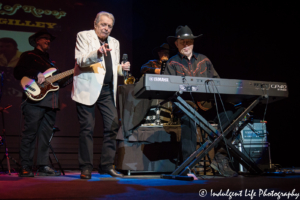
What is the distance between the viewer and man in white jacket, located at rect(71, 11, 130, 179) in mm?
2546

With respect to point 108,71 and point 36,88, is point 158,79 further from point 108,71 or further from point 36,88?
point 36,88

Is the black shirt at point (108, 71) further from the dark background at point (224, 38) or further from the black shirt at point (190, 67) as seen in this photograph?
the dark background at point (224, 38)

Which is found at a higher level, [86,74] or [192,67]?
[192,67]

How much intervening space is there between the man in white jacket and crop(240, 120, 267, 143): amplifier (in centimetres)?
155

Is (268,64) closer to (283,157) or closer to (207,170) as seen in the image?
(283,157)

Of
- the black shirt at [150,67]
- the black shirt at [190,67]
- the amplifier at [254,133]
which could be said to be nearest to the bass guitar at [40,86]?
the black shirt at [190,67]

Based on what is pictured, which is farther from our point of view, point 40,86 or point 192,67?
point 40,86

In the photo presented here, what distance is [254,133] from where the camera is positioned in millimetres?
3297

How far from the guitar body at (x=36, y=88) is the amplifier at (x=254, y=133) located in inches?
90.9

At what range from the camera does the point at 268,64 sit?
470cm

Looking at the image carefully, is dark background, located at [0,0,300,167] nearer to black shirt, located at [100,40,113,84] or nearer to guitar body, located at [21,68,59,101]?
guitar body, located at [21,68,59,101]

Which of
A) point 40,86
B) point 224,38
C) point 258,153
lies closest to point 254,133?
point 258,153

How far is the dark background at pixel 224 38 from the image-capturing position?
4617 mm

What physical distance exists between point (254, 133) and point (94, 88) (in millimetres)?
1968
